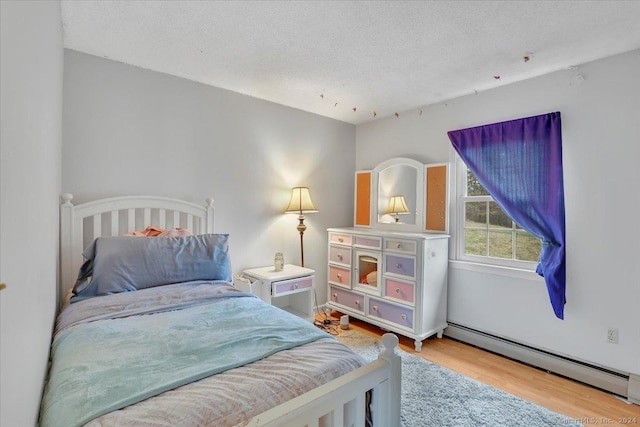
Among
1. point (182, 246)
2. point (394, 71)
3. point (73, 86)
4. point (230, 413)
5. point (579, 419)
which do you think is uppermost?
point (394, 71)

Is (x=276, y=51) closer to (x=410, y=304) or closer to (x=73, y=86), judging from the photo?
(x=73, y=86)

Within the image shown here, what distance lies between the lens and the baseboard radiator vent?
212 cm

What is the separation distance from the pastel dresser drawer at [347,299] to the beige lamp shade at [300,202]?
3.15ft

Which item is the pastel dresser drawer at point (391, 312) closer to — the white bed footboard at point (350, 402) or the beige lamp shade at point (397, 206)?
the beige lamp shade at point (397, 206)

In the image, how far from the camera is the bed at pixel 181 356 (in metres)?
0.89

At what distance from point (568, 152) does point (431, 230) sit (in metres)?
1.26

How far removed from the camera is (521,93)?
2609mm

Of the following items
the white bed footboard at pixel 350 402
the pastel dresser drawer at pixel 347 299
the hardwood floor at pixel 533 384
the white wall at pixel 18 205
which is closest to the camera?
the white wall at pixel 18 205

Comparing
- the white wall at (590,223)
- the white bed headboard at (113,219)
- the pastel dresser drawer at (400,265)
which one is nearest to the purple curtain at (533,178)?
the white wall at (590,223)

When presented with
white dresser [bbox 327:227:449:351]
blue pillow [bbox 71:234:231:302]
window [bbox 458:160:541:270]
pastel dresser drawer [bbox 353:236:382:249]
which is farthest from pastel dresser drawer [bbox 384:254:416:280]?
blue pillow [bbox 71:234:231:302]

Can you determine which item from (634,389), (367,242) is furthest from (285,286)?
(634,389)

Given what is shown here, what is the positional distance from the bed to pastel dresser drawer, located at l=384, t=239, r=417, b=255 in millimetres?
1537

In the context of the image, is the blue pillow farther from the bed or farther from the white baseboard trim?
the white baseboard trim

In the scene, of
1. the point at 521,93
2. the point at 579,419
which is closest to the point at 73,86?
the point at 521,93
